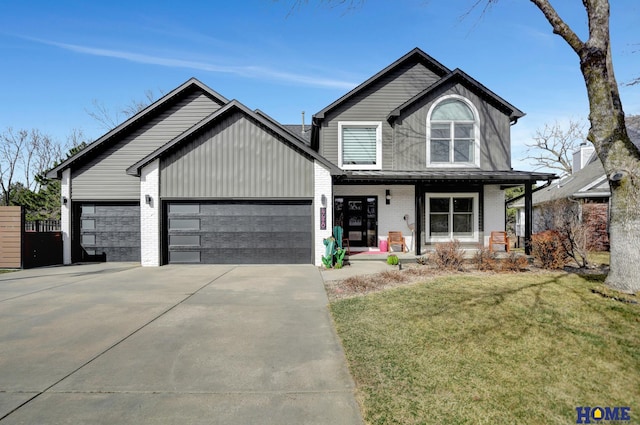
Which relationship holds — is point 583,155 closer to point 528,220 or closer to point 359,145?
point 528,220

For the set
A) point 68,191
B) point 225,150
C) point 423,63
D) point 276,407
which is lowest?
point 276,407

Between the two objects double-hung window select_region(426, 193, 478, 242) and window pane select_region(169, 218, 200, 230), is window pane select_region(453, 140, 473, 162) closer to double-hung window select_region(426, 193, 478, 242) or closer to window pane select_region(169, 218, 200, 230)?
double-hung window select_region(426, 193, 478, 242)

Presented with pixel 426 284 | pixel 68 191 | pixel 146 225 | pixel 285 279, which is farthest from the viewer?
pixel 68 191

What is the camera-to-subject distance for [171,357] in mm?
4031

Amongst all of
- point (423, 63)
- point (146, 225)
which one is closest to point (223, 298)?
point (146, 225)

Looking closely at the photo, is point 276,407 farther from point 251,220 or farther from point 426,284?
point 251,220

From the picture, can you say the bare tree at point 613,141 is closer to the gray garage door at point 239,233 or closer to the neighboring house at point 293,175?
the neighboring house at point 293,175

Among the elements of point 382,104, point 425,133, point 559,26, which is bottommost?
point 425,133

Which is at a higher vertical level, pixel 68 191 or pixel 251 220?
pixel 68 191

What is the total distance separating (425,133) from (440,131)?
67 cm

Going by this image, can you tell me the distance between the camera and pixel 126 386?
3.35m

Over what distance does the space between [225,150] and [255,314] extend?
727cm

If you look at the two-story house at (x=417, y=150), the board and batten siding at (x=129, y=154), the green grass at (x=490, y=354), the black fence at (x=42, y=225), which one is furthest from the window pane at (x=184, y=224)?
the green grass at (x=490, y=354)

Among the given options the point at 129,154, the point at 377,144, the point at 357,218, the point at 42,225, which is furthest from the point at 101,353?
the point at 42,225
